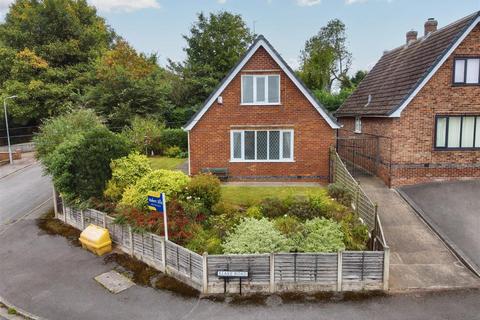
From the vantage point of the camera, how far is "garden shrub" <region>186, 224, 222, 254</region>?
10.2m

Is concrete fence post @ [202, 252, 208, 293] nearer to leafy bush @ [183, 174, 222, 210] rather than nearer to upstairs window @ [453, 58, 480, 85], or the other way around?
leafy bush @ [183, 174, 222, 210]

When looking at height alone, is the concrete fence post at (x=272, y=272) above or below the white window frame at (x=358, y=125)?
below

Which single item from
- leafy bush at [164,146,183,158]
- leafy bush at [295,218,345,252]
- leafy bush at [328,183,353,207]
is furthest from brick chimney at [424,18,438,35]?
leafy bush at [164,146,183,158]

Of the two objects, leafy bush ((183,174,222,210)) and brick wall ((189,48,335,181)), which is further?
brick wall ((189,48,335,181))

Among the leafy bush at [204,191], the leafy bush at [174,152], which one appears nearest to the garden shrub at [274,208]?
the leafy bush at [204,191]

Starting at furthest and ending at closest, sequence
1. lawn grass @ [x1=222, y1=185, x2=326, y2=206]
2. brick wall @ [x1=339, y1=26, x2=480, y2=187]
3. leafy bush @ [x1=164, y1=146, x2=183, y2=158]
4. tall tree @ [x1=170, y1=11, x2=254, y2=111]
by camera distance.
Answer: tall tree @ [x1=170, y1=11, x2=254, y2=111]
leafy bush @ [x1=164, y1=146, x2=183, y2=158]
brick wall @ [x1=339, y1=26, x2=480, y2=187]
lawn grass @ [x1=222, y1=185, x2=326, y2=206]

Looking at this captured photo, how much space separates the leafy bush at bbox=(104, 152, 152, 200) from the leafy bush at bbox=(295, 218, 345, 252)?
304 inches

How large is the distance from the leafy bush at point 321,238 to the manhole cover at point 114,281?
5.09 m

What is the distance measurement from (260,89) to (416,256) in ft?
34.3

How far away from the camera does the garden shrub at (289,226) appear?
33.9 ft

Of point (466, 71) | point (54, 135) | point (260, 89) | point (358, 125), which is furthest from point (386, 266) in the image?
point (54, 135)

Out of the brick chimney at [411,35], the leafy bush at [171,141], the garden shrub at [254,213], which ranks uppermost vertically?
the brick chimney at [411,35]

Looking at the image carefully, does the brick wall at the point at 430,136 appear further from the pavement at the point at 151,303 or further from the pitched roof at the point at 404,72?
the pavement at the point at 151,303

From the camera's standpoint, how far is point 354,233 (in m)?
10.6
